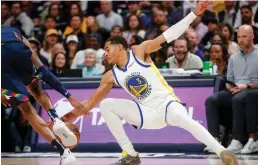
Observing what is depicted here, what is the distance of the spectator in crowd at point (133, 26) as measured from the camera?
43.0 feet

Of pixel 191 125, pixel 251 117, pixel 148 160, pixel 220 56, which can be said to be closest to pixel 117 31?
pixel 220 56

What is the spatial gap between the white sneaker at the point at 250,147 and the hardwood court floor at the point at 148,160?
0.45 metres

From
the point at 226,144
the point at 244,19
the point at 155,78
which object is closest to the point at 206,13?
the point at 244,19

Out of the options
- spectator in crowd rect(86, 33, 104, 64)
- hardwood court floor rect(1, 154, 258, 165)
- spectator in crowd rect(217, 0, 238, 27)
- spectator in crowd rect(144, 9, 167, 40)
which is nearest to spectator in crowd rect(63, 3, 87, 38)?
spectator in crowd rect(86, 33, 104, 64)

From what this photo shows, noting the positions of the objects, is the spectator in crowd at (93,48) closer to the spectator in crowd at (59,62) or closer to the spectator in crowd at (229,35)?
the spectator in crowd at (59,62)

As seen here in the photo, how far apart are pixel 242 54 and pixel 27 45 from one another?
12.0ft

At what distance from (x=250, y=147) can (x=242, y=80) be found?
1.07 m

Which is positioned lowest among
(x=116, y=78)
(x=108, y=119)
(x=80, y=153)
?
(x=80, y=153)

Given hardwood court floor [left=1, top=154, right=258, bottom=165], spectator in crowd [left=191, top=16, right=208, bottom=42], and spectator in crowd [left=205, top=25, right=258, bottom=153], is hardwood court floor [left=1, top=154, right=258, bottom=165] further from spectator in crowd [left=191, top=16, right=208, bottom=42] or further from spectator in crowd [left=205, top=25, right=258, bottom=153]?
spectator in crowd [left=191, top=16, right=208, bottom=42]

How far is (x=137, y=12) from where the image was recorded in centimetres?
1395

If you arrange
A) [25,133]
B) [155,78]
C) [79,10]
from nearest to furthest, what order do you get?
[155,78], [25,133], [79,10]

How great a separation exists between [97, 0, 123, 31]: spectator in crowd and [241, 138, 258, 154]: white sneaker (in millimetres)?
5829

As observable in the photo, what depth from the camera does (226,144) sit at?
978 centimetres

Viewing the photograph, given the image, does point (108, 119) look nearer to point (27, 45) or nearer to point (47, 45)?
point (27, 45)
